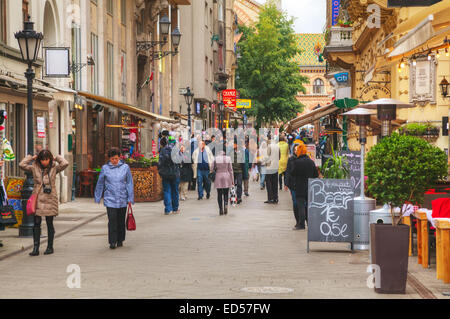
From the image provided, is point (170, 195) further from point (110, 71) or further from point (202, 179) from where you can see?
point (110, 71)

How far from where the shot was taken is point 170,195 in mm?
20078

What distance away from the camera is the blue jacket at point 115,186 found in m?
13.6

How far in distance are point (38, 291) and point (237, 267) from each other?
2.99 meters

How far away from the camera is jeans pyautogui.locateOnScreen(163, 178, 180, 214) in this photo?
65.3ft

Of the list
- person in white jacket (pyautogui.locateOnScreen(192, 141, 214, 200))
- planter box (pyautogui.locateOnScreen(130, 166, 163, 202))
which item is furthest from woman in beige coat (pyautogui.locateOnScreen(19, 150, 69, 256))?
person in white jacket (pyautogui.locateOnScreen(192, 141, 214, 200))

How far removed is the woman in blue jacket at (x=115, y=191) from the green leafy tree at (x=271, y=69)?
58.1 metres

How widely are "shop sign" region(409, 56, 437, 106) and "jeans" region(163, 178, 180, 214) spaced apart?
24.8 feet

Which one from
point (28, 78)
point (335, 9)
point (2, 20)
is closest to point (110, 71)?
point (2, 20)

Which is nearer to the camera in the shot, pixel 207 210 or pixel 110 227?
pixel 110 227

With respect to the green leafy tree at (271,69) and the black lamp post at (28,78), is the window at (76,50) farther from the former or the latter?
the green leafy tree at (271,69)

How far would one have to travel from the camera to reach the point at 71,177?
2406 centimetres
